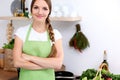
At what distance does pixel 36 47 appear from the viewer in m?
1.65

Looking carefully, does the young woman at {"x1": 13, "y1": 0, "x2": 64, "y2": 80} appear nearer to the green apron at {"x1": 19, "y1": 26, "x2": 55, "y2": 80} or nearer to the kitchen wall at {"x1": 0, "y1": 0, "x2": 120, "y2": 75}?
the green apron at {"x1": 19, "y1": 26, "x2": 55, "y2": 80}

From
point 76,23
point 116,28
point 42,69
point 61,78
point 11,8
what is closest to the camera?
point 42,69

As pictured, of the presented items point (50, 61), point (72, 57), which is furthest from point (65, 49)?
point (50, 61)

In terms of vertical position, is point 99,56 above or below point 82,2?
below

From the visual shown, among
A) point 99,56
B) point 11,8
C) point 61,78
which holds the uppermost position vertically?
point 11,8

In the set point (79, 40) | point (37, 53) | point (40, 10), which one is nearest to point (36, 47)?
point (37, 53)

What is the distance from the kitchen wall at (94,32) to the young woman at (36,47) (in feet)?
4.19

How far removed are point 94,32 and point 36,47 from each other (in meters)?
1.38

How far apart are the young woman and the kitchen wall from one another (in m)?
1.28

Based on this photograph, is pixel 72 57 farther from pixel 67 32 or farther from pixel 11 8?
pixel 11 8

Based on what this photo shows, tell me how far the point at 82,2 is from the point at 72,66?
803 mm

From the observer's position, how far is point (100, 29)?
113 inches

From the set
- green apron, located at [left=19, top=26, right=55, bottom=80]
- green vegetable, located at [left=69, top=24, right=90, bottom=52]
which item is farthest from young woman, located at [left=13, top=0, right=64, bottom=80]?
green vegetable, located at [left=69, top=24, right=90, bottom=52]

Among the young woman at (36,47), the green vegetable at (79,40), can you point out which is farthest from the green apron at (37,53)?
the green vegetable at (79,40)
